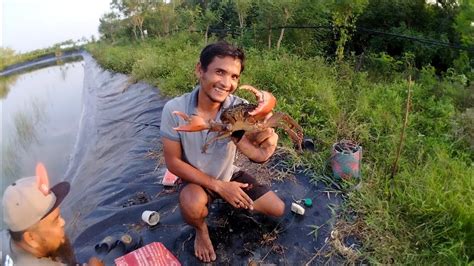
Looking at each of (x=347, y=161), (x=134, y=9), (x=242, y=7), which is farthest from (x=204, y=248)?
(x=134, y=9)

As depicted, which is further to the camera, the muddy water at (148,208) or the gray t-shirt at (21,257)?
the muddy water at (148,208)

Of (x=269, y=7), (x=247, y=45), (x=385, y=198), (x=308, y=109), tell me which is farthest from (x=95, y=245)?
(x=247, y=45)

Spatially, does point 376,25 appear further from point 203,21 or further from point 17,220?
point 17,220

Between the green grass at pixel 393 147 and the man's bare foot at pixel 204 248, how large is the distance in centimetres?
109

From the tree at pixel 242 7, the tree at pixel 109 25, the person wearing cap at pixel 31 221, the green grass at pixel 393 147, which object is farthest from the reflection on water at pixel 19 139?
the tree at pixel 109 25

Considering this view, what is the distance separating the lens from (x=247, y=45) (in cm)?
972

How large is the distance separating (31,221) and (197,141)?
109cm

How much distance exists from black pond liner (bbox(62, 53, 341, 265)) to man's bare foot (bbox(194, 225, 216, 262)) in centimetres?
8

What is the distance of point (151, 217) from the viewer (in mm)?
2734

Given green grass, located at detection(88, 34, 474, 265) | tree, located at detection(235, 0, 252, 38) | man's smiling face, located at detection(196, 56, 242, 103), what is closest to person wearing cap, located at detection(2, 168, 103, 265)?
man's smiling face, located at detection(196, 56, 242, 103)

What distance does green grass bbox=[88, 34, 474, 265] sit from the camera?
95.7 inches

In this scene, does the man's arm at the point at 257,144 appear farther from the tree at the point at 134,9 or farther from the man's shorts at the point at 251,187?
the tree at the point at 134,9

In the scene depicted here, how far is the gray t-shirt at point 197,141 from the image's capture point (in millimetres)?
2201

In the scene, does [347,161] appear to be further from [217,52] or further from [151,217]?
[151,217]
